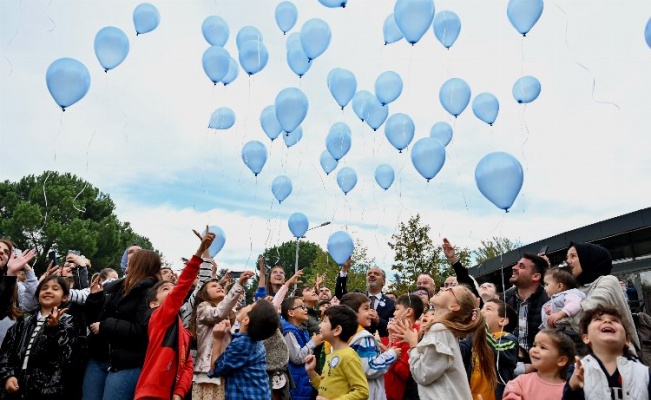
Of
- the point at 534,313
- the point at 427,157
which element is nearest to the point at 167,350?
the point at 534,313

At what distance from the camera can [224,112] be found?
10.1 m

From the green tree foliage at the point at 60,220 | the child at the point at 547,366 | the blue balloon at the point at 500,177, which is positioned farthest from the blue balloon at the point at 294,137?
the green tree foliage at the point at 60,220

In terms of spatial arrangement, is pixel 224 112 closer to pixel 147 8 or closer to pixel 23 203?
pixel 147 8

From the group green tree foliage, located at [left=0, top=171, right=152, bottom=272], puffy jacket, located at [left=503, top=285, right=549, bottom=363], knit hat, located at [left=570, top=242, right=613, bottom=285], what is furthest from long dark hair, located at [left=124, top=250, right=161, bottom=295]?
green tree foliage, located at [left=0, top=171, right=152, bottom=272]

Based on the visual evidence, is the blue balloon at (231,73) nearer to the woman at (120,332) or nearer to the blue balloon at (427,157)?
the blue balloon at (427,157)

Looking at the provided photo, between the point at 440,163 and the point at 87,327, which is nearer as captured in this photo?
the point at 87,327

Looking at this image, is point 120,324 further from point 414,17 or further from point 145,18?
point 414,17

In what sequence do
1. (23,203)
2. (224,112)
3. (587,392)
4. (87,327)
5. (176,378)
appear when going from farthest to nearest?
(23,203)
(224,112)
(87,327)
(176,378)
(587,392)

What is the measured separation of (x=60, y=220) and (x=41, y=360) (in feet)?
121

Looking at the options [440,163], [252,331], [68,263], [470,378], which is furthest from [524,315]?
[68,263]

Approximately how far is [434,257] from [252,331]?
19.0m

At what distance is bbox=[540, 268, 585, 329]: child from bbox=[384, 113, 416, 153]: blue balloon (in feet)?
15.7

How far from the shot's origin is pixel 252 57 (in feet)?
28.3

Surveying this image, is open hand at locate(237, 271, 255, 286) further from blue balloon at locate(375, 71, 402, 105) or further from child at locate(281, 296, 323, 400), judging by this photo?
blue balloon at locate(375, 71, 402, 105)
